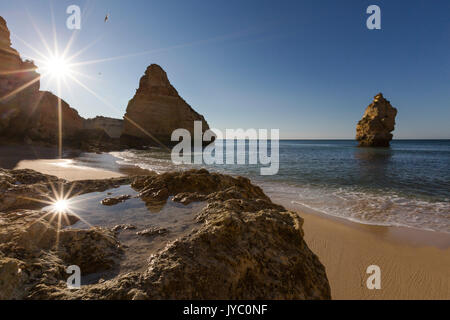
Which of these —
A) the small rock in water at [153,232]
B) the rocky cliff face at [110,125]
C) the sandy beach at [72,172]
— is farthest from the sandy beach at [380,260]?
the rocky cliff face at [110,125]

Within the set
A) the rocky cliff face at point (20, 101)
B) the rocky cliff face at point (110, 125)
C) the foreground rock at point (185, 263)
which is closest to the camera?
the foreground rock at point (185, 263)

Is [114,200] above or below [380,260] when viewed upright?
above

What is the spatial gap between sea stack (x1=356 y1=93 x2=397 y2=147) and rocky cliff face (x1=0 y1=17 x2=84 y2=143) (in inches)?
2360

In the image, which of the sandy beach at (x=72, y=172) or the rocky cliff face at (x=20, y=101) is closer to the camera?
the sandy beach at (x=72, y=172)

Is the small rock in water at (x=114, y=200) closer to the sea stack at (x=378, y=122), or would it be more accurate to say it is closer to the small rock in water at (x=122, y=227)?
the small rock in water at (x=122, y=227)

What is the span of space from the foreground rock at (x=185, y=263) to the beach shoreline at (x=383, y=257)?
1.63m

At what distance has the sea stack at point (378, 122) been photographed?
42344 millimetres

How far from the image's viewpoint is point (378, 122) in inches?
1689

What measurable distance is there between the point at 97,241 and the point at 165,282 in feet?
2.79

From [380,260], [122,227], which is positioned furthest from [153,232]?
[380,260]

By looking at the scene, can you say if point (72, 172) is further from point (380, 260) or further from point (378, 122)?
point (378, 122)

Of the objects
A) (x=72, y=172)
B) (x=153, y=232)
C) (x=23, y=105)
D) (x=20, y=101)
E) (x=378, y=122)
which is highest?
(x=378, y=122)

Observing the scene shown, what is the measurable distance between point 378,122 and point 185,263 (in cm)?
5500
